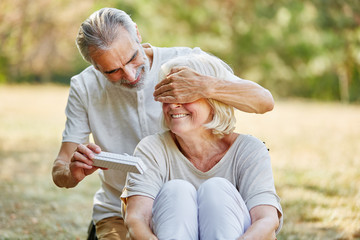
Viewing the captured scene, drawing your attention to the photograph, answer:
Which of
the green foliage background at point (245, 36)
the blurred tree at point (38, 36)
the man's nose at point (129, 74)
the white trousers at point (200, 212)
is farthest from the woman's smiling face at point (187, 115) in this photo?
the blurred tree at point (38, 36)

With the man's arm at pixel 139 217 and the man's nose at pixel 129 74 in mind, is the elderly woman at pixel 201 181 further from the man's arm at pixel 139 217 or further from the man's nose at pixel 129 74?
the man's nose at pixel 129 74

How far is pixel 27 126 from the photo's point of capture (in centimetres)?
1148

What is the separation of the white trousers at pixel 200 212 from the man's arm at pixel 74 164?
1.20ft

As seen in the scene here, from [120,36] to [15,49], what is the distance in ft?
74.0

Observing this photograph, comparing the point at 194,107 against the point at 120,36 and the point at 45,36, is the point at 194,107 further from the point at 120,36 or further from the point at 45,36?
the point at 45,36

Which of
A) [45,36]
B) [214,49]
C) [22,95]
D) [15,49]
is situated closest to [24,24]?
[15,49]

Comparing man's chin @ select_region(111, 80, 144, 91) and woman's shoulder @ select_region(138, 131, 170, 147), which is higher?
man's chin @ select_region(111, 80, 144, 91)

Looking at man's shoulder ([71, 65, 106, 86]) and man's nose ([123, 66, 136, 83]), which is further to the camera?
man's shoulder ([71, 65, 106, 86])

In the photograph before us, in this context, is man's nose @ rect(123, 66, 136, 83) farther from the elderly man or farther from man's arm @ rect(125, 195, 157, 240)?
man's arm @ rect(125, 195, 157, 240)

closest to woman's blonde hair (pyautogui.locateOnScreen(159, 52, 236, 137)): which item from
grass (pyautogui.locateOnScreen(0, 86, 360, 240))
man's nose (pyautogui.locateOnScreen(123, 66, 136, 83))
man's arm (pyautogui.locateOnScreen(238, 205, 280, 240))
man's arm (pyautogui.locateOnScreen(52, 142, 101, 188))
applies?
man's nose (pyautogui.locateOnScreen(123, 66, 136, 83))

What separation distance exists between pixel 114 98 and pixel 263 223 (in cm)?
135

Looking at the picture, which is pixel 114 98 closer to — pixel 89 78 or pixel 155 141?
pixel 89 78

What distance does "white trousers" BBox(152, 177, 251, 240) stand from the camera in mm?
2262

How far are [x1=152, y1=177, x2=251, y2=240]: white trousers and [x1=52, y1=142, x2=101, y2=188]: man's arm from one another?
0.37m
